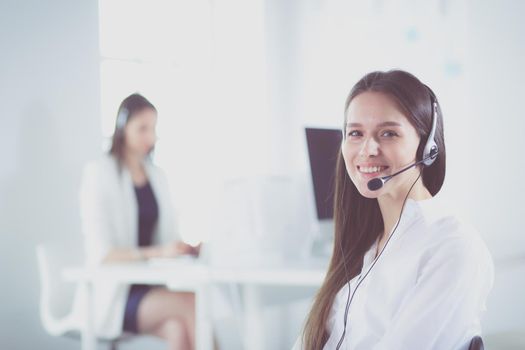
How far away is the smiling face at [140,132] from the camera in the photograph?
8.80 feet

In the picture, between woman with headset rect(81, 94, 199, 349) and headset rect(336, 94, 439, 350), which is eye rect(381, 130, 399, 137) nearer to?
headset rect(336, 94, 439, 350)

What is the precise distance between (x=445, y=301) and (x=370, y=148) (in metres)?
0.33

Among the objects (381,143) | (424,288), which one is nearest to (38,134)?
(381,143)

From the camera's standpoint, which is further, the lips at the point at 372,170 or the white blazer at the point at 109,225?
the white blazer at the point at 109,225

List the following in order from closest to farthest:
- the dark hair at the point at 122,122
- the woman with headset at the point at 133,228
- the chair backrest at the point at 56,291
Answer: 1. the chair backrest at the point at 56,291
2. the woman with headset at the point at 133,228
3. the dark hair at the point at 122,122

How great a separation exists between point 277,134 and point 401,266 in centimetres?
265

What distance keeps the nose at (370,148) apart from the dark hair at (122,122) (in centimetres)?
162

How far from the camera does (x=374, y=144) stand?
1224 millimetres

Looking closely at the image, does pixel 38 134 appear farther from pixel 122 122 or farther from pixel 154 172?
pixel 154 172

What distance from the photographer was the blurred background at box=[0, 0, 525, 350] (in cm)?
221

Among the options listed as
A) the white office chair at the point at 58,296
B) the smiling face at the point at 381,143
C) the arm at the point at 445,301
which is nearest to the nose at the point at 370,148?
the smiling face at the point at 381,143

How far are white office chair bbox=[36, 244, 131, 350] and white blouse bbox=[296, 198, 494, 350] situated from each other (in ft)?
4.75

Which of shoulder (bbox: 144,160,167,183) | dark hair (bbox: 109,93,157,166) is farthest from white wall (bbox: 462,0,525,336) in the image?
dark hair (bbox: 109,93,157,166)

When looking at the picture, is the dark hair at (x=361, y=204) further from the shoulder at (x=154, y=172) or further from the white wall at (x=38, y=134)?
the shoulder at (x=154, y=172)
